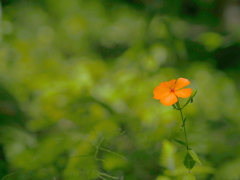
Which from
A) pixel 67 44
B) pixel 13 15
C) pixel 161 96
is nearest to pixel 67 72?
pixel 67 44

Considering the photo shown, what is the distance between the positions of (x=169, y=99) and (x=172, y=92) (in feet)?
0.09

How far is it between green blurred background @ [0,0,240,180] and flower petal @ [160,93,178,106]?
196 mm

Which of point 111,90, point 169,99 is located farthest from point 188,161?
point 111,90

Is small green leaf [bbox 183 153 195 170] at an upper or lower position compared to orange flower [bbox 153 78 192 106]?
lower

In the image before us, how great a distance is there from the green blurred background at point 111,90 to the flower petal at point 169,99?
7.7 inches

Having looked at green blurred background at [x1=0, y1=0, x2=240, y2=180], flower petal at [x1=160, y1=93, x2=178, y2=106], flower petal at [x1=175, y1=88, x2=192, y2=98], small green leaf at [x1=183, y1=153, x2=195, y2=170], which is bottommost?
green blurred background at [x1=0, y1=0, x2=240, y2=180]

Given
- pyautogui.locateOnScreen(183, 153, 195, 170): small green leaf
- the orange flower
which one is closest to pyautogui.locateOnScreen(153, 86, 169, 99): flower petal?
the orange flower

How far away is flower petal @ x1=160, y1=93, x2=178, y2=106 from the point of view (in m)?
0.72

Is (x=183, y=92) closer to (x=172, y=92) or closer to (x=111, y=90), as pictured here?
(x=172, y=92)

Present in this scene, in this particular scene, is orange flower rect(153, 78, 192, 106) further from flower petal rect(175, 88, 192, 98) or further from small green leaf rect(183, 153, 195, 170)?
small green leaf rect(183, 153, 195, 170)

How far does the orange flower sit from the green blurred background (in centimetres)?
19

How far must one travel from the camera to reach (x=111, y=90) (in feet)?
4.91

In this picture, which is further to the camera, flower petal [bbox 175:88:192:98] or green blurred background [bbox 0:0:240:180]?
green blurred background [bbox 0:0:240:180]

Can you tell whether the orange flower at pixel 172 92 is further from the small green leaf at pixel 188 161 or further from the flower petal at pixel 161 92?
the small green leaf at pixel 188 161
